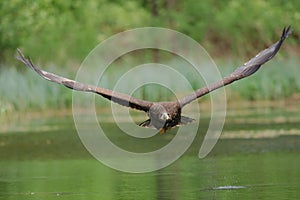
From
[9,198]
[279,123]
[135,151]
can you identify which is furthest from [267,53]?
[279,123]

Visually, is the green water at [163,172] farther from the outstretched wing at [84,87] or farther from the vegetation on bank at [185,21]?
the vegetation on bank at [185,21]

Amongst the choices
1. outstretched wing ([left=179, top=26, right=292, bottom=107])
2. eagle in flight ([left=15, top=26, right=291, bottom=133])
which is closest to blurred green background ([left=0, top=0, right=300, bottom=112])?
eagle in flight ([left=15, top=26, right=291, bottom=133])

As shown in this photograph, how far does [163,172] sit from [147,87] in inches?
458

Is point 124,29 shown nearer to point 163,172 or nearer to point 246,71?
point 163,172

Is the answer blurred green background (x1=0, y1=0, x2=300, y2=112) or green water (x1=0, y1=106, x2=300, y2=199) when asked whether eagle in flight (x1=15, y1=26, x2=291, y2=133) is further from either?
blurred green background (x1=0, y1=0, x2=300, y2=112)

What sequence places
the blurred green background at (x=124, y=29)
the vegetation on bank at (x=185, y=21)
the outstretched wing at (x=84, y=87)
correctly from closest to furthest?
the outstretched wing at (x=84, y=87), the blurred green background at (x=124, y=29), the vegetation on bank at (x=185, y=21)

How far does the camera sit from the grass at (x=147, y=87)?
2539cm

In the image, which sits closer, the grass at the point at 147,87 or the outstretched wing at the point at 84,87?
the outstretched wing at the point at 84,87

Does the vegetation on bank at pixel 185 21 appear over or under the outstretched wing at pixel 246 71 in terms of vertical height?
over

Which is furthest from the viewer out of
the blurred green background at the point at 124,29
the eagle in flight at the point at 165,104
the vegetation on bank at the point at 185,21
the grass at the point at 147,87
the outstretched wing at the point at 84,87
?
the vegetation on bank at the point at 185,21

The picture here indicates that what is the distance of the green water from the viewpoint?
41.2ft

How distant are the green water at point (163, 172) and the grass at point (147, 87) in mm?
4941

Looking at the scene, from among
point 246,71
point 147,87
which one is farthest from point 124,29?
point 246,71

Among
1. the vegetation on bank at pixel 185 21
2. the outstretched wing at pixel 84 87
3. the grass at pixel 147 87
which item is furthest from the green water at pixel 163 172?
the vegetation on bank at pixel 185 21
